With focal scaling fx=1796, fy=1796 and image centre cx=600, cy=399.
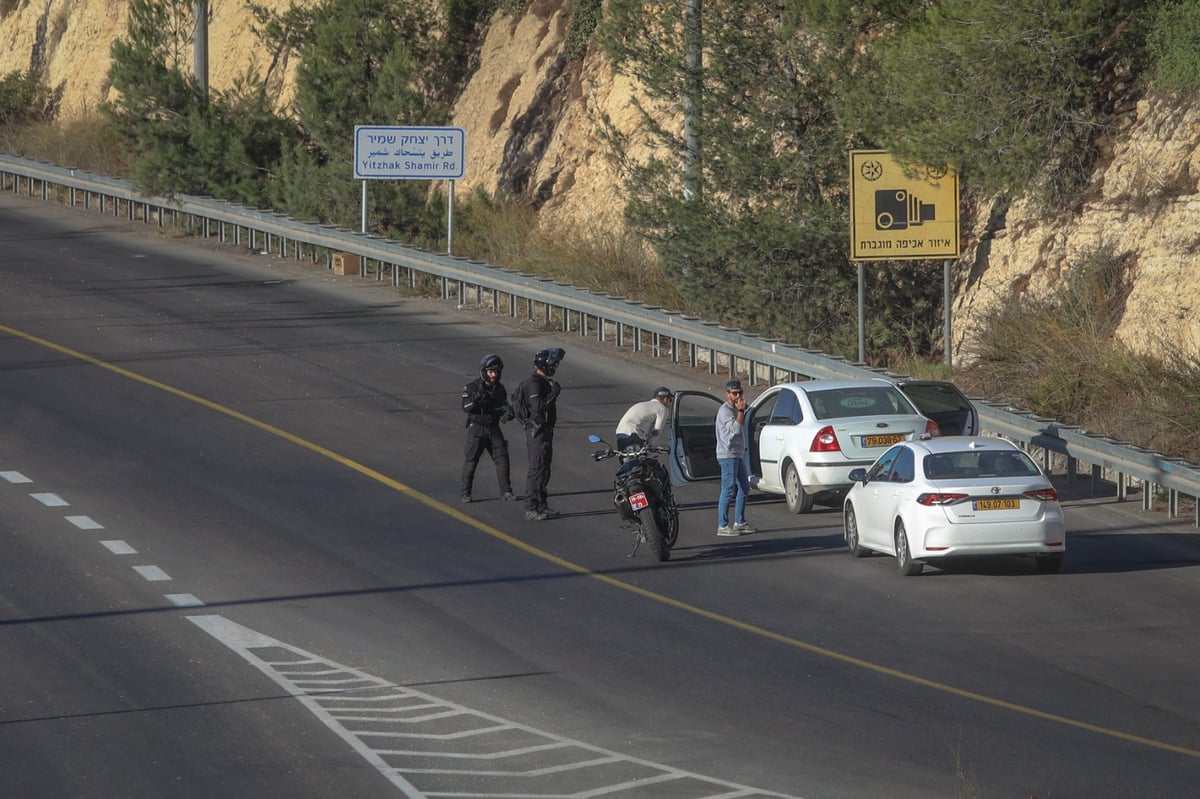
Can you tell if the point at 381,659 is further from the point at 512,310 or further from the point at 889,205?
the point at 512,310

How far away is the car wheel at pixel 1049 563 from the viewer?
680 inches

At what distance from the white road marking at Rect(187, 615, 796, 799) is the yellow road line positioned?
9.51ft

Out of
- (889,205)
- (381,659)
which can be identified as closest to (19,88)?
(889,205)

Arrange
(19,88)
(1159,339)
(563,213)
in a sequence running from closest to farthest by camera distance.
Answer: (1159,339) < (563,213) < (19,88)

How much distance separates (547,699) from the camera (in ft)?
41.4

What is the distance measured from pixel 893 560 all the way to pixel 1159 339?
7.86 metres

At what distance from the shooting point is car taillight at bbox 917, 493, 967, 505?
1700cm

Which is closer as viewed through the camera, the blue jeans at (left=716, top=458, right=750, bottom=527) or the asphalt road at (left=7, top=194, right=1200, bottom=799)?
the asphalt road at (left=7, top=194, right=1200, bottom=799)

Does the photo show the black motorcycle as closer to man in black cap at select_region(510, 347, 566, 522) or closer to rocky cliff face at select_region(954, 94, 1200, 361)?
man in black cap at select_region(510, 347, 566, 522)

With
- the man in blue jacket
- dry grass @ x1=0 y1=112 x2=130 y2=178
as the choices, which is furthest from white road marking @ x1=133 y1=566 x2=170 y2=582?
dry grass @ x1=0 y1=112 x2=130 y2=178

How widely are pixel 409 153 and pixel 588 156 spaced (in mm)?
6261

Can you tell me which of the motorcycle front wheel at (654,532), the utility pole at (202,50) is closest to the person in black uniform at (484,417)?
the motorcycle front wheel at (654,532)

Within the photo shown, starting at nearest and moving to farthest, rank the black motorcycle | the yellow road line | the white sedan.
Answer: the yellow road line → the white sedan → the black motorcycle

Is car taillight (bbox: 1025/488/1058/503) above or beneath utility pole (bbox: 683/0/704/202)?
beneath
